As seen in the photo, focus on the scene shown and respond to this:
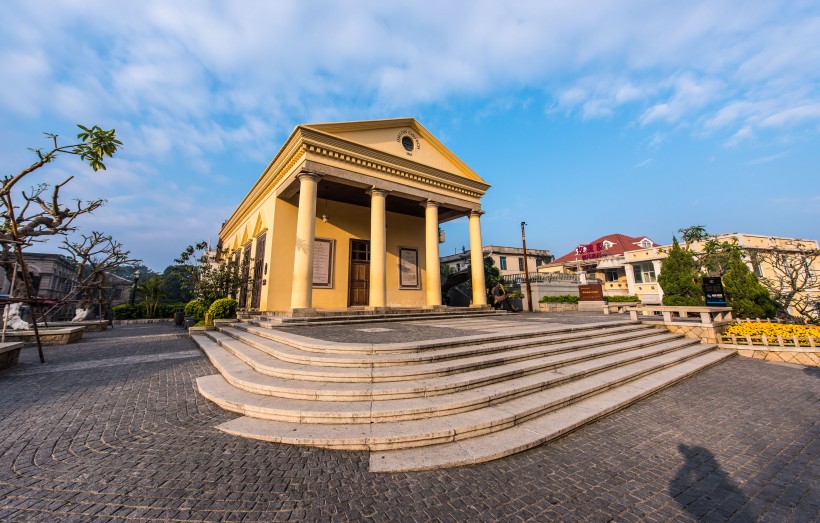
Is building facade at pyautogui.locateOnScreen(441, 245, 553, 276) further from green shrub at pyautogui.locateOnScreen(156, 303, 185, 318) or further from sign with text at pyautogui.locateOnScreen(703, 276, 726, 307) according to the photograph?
green shrub at pyautogui.locateOnScreen(156, 303, 185, 318)

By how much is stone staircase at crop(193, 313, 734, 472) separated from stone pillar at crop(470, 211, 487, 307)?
6979 mm

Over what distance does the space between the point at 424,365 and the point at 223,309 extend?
10210 millimetres

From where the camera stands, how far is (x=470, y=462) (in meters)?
2.79

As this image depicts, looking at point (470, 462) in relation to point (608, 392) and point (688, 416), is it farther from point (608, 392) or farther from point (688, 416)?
point (688, 416)

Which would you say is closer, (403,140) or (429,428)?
(429,428)

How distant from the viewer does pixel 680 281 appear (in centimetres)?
1958

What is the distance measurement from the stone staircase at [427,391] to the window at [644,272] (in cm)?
2942

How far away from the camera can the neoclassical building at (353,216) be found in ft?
33.6

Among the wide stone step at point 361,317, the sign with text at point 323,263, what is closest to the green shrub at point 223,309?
the wide stone step at point 361,317

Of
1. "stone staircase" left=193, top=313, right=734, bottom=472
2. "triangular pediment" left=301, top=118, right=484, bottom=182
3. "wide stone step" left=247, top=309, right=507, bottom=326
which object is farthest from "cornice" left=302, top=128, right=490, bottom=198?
"stone staircase" left=193, top=313, right=734, bottom=472

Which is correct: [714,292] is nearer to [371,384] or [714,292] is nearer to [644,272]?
[371,384]

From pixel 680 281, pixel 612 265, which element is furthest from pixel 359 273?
pixel 612 265

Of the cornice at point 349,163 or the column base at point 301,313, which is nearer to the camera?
the column base at point 301,313

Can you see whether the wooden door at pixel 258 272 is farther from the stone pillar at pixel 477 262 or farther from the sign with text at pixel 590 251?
the sign with text at pixel 590 251
